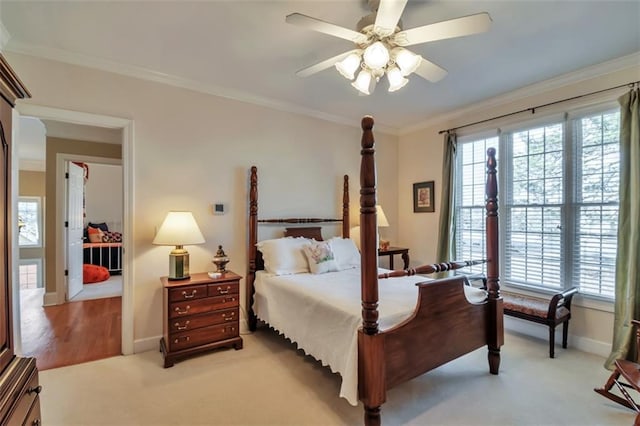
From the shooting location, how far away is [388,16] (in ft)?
5.47

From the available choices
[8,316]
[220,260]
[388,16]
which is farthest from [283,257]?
[388,16]

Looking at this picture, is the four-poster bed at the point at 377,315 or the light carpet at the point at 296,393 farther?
the light carpet at the point at 296,393

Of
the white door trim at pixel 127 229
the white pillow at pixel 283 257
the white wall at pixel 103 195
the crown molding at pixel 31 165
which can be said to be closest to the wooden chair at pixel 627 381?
the white pillow at pixel 283 257

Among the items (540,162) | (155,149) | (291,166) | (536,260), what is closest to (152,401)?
(155,149)

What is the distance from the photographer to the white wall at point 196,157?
2.78m

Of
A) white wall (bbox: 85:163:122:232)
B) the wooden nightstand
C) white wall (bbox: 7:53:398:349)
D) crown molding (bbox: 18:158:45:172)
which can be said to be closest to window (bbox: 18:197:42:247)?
crown molding (bbox: 18:158:45:172)

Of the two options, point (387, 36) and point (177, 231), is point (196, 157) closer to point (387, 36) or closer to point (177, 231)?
point (177, 231)

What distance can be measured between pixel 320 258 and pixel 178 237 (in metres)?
1.39

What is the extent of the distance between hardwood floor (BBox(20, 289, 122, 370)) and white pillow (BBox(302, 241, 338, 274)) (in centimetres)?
200

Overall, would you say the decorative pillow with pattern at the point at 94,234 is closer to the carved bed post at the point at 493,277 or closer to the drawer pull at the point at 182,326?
the drawer pull at the point at 182,326

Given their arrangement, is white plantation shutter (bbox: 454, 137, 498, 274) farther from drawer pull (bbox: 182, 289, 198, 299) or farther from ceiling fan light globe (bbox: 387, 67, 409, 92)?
drawer pull (bbox: 182, 289, 198, 299)

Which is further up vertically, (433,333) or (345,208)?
(345,208)

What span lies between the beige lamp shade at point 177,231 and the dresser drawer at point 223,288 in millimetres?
451

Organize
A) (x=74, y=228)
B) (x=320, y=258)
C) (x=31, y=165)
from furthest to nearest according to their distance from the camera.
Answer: (x=31, y=165) → (x=74, y=228) → (x=320, y=258)
